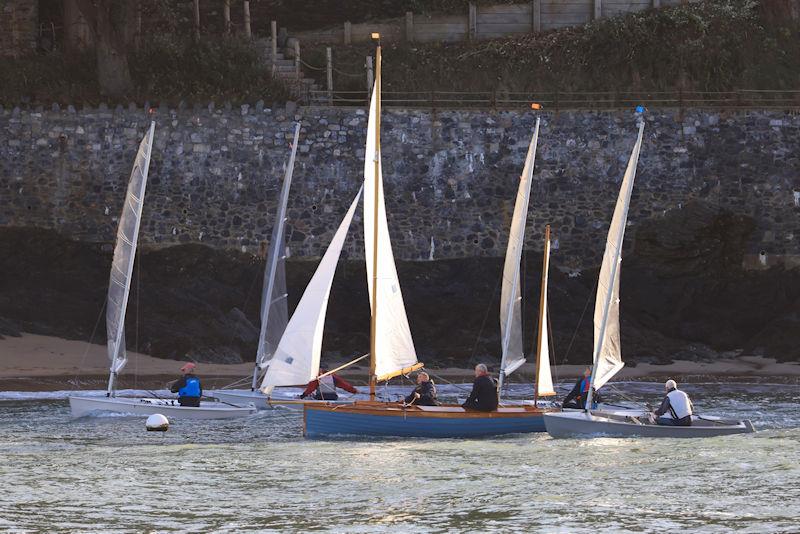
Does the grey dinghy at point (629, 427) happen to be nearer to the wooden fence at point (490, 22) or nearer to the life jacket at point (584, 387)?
the life jacket at point (584, 387)

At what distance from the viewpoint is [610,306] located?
32.6m

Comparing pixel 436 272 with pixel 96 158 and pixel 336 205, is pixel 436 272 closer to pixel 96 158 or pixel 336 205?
pixel 336 205

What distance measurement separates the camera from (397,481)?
25984 mm

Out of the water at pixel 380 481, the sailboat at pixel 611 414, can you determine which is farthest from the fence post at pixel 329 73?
the water at pixel 380 481

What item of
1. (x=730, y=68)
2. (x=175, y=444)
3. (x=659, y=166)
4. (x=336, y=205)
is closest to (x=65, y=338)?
(x=336, y=205)

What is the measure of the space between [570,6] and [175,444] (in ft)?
93.4

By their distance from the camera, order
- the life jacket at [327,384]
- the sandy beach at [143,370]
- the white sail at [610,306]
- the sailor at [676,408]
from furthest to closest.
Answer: the sandy beach at [143,370]
the life jacket at [327,384]
the white sail at [610,306]
the sailor at [676,408]

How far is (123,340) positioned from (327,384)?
446 cm

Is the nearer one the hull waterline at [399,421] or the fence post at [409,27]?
the hull waterline at [399,421]

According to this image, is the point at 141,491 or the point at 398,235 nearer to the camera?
the point at 141,491

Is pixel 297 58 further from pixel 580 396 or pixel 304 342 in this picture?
pixel 304 342

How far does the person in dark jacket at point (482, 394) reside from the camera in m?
30.9

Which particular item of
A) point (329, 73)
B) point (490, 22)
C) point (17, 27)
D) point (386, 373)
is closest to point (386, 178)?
point (329, 73)

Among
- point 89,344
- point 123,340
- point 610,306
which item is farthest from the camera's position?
point 89,344
